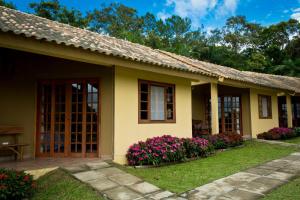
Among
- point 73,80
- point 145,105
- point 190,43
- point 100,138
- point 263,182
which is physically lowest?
point 263,182

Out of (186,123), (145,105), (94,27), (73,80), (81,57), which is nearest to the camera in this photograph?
(81,57)

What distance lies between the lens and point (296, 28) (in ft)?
104

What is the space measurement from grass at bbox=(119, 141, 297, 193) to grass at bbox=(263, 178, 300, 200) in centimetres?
137

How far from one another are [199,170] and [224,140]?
13.1 ft

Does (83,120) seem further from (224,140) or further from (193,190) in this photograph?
(224,140)

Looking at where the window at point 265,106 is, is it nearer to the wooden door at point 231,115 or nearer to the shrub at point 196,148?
the wooden door at point 231,115

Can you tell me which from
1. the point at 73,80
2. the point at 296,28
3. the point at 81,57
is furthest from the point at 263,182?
the point at 296,28

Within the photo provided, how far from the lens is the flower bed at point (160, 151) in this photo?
7.11 metres

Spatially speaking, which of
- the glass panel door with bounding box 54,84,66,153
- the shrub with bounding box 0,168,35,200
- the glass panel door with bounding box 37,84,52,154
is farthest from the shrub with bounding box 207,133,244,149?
the shrub with bounding box 0,168,35,200

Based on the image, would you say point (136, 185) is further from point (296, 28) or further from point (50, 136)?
point (296, 28)

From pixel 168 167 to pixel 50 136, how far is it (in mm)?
3703

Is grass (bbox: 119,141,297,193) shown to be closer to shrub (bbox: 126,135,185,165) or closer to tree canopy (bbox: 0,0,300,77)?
shrub (bbox: 126,135,185,165)

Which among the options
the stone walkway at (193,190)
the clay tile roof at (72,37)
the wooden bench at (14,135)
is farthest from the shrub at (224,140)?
the wooden bench at (14,135)

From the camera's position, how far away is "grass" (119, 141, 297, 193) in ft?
18.1
